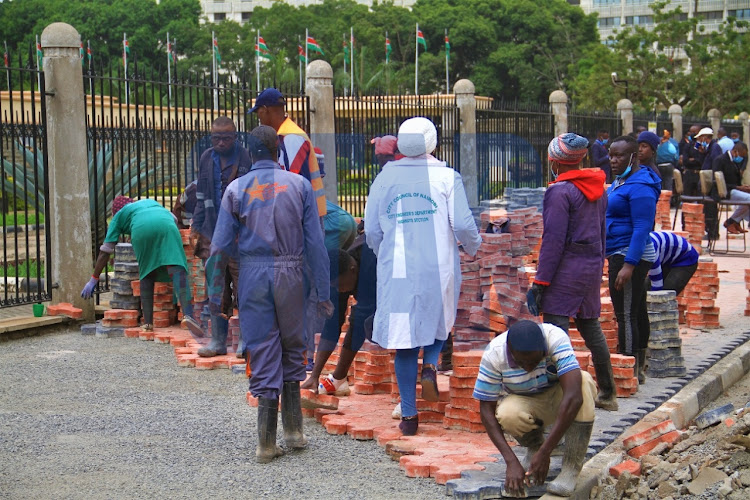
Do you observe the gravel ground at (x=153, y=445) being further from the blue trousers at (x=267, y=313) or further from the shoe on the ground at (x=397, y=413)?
the blue trousers at (x=267, y=313)

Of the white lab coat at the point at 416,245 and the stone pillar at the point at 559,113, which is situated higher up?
the stone pillar at the point at 559,113

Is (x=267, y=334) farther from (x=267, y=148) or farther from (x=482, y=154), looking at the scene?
(x=482, y=154)

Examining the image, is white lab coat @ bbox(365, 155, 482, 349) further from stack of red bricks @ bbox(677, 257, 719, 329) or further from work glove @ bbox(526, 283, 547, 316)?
stack of red bricks @ bbox(677, 257, 719, 329)

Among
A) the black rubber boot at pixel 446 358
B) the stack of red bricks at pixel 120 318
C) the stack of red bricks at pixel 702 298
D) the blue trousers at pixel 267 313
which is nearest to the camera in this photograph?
the blue trousers at pixel 267 313

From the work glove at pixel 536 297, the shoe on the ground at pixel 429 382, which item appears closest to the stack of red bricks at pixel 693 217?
the work glove at pixel 536 297

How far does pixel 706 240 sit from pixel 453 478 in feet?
49.4

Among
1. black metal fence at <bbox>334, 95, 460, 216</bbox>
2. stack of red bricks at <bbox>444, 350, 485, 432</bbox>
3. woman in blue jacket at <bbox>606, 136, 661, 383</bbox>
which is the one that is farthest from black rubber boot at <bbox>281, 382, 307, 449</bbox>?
black metal fence at <bbox>334, 95, 460, 216</bbox>

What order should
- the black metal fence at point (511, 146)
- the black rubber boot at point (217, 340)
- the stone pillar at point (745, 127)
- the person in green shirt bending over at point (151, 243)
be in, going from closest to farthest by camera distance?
the black rubber boot at point (217, 340)
the person in green shirt bending over at point (151, 243)
the black metal fence at point (511, 146)
the stone pillar at point (745, 127)

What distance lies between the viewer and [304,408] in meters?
7.02

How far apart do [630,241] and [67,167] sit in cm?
613

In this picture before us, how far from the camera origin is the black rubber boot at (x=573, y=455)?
5234 mm

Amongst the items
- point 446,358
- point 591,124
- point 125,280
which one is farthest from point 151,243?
point 591,124

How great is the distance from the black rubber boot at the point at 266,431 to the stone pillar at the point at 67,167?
556 centimetres

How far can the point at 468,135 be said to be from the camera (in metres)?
18.3
